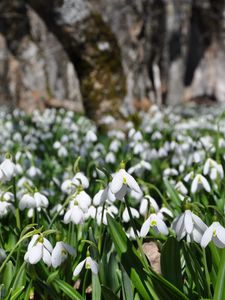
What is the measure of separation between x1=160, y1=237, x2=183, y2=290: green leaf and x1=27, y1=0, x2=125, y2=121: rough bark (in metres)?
4.08

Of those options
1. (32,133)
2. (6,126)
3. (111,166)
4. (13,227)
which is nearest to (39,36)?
(6,126)

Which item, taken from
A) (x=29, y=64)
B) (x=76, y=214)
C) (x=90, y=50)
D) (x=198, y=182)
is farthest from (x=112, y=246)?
(x=29, y=64)

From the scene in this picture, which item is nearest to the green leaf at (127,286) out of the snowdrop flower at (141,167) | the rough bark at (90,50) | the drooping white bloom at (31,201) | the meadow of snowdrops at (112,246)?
the meadow of snowdrops at (112,246)

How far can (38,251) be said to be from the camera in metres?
1.77

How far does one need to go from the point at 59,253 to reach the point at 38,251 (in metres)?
0.09

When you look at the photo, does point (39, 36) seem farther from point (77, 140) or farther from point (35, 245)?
point (35, 245)

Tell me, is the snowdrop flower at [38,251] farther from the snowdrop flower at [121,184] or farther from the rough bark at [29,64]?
the rough bark at [29,64]

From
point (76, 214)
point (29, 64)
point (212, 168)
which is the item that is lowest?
point (29, 64)

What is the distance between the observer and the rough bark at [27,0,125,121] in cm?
557

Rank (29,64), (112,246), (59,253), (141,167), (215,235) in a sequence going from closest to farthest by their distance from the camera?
(215,235) → (59,253) → (112,246) → (141,167) → (29,64)

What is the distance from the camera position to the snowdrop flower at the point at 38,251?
5.78 feet

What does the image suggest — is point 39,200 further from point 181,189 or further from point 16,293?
point 181,189

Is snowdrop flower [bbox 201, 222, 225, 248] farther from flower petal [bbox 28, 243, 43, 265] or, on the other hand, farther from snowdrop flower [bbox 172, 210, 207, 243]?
flower petal [bbox 28, 243, 43, 265]

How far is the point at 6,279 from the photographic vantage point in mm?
2008
